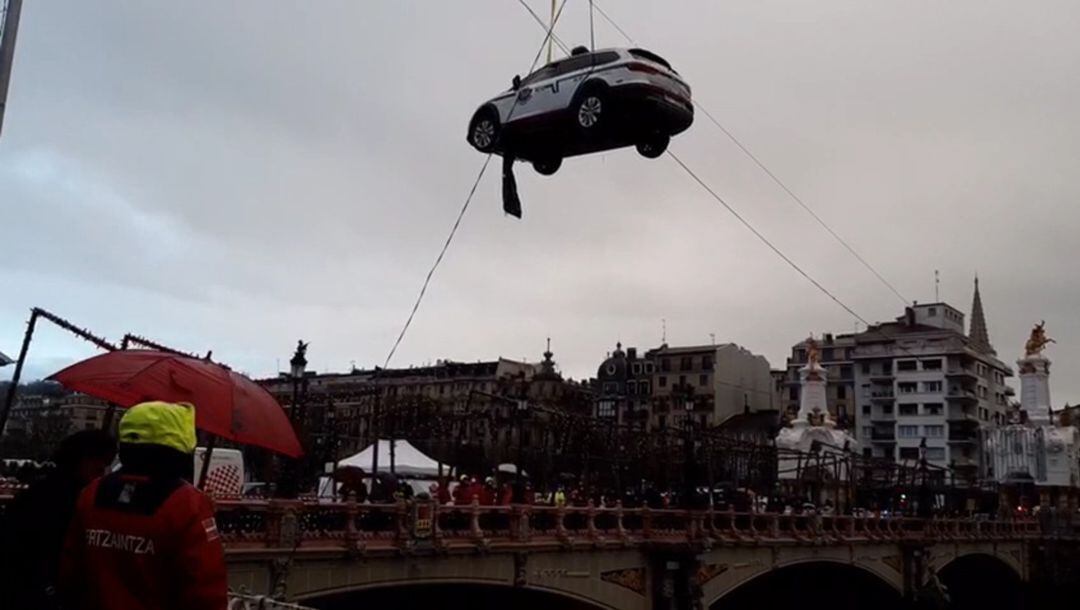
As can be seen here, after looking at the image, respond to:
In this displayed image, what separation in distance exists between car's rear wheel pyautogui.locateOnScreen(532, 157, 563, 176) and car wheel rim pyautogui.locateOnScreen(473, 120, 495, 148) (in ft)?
2.00

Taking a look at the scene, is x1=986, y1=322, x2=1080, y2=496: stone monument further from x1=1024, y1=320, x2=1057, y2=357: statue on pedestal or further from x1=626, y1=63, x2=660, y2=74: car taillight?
x1=626, y1=63, x2=660, y2=74: car taillight

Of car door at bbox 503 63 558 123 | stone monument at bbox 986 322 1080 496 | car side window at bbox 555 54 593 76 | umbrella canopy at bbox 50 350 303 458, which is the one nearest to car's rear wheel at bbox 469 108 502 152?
car door at bbox 503 63 558 123

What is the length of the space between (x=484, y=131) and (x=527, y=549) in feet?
31.5

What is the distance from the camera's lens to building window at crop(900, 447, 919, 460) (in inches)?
3378

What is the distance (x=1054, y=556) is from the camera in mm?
58500

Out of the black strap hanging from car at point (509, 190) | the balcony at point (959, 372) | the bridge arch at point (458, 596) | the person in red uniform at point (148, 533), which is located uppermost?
the balcony at point (959, 372)

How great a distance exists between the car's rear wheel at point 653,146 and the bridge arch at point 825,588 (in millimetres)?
25190

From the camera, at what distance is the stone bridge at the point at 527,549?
46.0 ft

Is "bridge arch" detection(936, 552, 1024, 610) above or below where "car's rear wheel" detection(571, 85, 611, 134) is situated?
below

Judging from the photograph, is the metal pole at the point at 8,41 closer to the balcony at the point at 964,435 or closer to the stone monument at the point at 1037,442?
the stone monument at the point at 1037,442

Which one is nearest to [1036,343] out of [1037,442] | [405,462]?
[1037,442]

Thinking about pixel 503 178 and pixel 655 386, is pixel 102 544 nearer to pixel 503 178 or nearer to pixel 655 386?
pixel 503 178

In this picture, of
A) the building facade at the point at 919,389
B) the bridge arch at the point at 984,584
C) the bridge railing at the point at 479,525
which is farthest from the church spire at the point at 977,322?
the bridge railing at the point at 479,525

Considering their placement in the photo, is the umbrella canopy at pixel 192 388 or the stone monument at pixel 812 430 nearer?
the umbrella canopy at pixel 192 388
